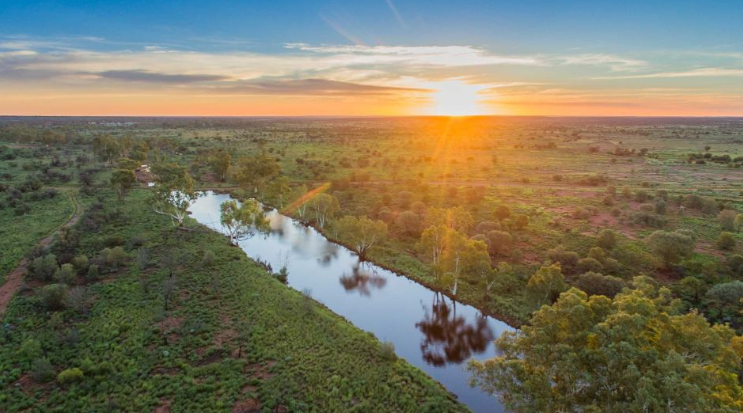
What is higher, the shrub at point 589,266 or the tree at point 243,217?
the tree at point 243,217

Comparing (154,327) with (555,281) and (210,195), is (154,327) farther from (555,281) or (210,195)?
(210,195)

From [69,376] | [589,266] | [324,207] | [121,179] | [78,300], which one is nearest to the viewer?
[69,376]

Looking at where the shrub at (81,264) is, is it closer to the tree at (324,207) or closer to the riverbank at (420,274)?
the riverbank at (420,274)

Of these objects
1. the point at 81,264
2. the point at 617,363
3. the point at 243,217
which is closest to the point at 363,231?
the point at 243,217

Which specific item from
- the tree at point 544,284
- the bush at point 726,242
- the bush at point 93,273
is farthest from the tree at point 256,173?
the bush at point 726,242

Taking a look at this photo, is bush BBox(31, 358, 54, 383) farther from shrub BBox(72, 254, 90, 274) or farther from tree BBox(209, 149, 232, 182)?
tree BBox(209, 149, 232, 182)

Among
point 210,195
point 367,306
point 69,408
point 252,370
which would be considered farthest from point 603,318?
point 210,195

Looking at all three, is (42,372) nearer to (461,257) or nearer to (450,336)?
(450,336)
